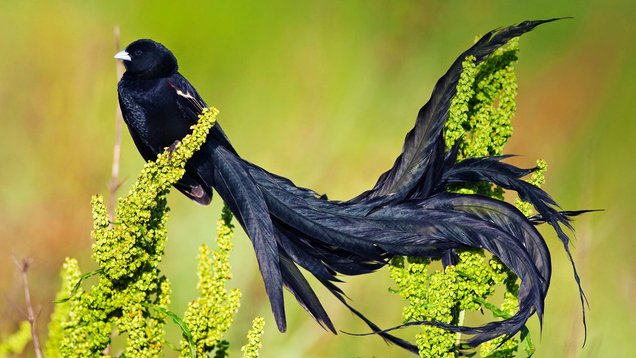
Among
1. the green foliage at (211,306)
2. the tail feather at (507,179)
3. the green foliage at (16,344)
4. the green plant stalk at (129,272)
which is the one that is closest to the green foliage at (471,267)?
the tail feather at (507,179)

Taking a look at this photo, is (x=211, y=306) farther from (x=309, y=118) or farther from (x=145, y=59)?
(x=309, y=118)

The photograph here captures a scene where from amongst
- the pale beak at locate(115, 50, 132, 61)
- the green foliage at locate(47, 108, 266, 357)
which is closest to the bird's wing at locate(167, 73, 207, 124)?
the pale beak at locate(115, 50, 132, 61)

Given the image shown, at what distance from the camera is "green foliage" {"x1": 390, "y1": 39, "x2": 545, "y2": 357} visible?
8.97 ft

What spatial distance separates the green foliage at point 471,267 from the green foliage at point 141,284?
21.0 inches

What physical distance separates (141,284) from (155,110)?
0.82 metres

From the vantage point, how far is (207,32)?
538 centimetres

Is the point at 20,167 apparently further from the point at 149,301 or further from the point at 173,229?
the point at 149,301

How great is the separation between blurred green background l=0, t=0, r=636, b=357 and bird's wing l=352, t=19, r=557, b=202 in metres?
1.48

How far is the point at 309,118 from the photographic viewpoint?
5199 millimetres

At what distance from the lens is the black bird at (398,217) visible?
284cm

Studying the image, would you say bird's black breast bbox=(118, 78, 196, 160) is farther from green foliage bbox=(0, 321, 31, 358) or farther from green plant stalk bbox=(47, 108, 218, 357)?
green foliage bbox=(0, 321, 31, 358)

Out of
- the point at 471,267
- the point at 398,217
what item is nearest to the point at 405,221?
the point at 398,217

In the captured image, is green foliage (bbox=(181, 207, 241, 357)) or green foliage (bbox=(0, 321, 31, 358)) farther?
green foliage (bbox=(0, 321, 31, 358))

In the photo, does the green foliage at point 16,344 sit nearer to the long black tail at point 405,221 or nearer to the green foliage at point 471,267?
the long black tail at point 405,221
